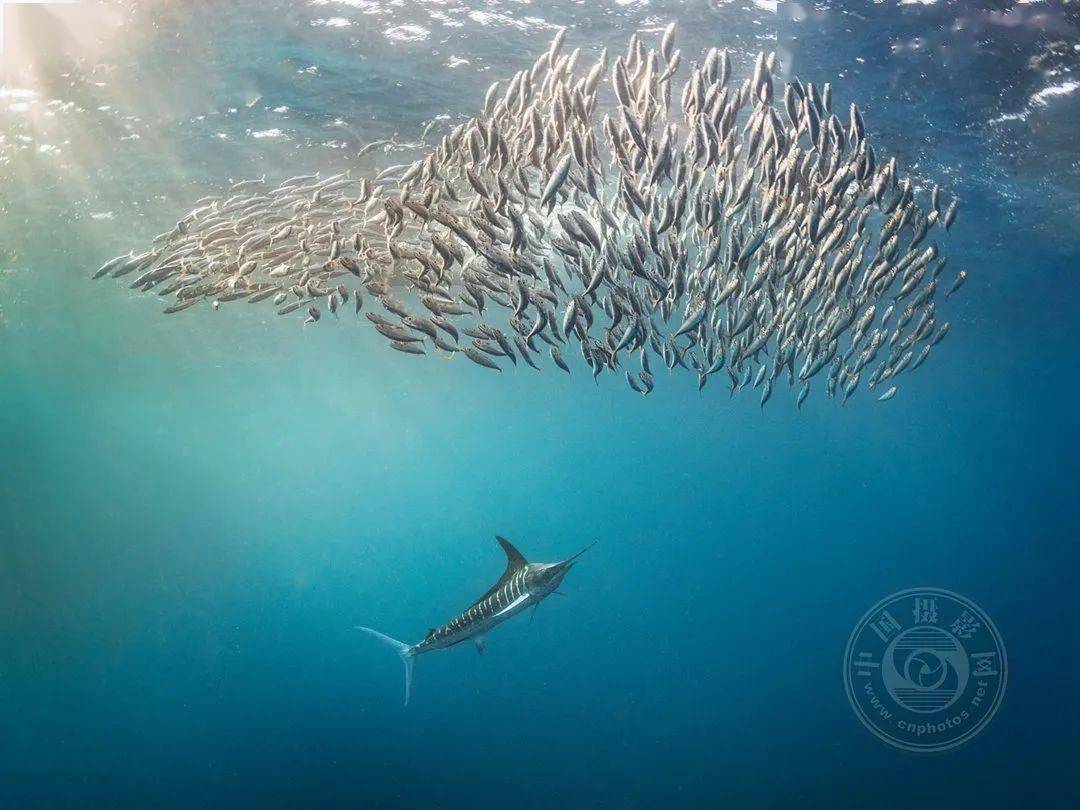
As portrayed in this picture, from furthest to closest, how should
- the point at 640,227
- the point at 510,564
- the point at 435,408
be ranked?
the point at 435,408, the point at 510,564, the point at 640,227

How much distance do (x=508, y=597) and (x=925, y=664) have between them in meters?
12.7

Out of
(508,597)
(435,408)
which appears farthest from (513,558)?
(435,408)

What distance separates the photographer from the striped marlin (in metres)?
8.59

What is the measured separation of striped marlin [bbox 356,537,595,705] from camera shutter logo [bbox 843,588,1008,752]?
7901 mm

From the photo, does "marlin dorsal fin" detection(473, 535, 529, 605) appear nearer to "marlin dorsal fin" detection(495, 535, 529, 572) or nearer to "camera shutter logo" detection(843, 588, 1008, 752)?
"marlin dorsal fin" detection(495, 535, 529, 572)

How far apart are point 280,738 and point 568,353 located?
63.4 feet

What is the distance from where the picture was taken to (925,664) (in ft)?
52.7

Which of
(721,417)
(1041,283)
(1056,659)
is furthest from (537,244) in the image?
(721,417)

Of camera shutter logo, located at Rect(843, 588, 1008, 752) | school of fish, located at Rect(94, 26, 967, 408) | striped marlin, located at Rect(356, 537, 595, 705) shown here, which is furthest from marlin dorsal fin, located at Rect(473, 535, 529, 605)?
camera shutter logo, located at Rect(843, 588, 1008, 752)

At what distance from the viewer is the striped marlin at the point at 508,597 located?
859cm

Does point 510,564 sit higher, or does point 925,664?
point 510,564

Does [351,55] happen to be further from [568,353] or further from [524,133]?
[568,353]

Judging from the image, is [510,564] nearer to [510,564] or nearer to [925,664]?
[510,564]

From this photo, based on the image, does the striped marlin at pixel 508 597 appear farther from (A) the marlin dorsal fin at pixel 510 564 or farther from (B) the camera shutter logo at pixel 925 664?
(B) the camera shutter logo at pixel 925 664
